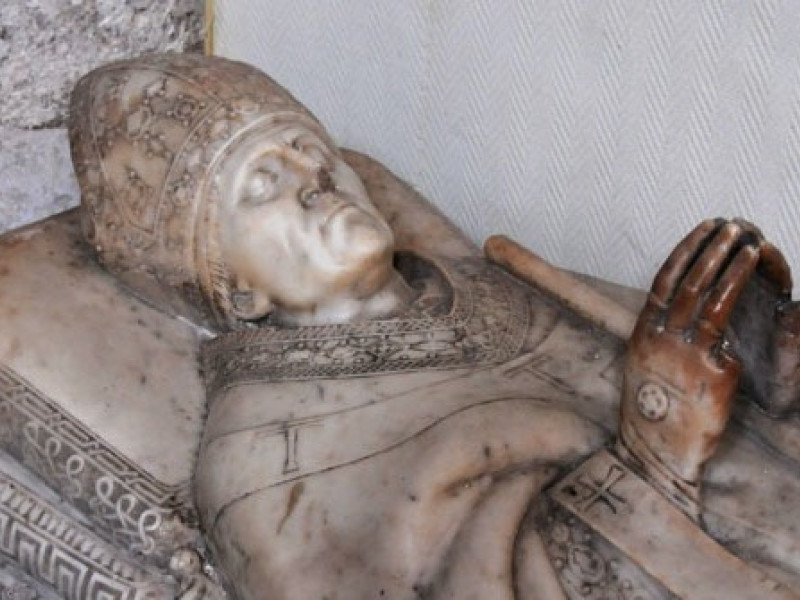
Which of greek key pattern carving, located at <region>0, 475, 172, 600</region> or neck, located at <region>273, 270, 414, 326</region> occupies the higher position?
neck, located at <region>273, 270, 414, 326</region>

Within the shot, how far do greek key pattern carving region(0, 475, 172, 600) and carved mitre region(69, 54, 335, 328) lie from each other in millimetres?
312

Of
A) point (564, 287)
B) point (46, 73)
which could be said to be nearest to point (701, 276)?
point (564, 287)

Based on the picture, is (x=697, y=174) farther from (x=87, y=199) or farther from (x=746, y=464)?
(x=87, y=199)

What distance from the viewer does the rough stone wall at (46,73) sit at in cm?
237

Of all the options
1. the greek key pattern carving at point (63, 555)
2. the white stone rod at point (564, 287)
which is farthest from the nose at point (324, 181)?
the greek key pattern carving at point (63, 555)

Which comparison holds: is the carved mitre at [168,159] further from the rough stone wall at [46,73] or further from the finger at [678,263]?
the finger at [678,263]

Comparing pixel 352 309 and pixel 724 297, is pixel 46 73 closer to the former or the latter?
pixel 352 309

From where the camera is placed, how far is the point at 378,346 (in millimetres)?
1854

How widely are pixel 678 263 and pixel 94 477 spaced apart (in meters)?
0.74

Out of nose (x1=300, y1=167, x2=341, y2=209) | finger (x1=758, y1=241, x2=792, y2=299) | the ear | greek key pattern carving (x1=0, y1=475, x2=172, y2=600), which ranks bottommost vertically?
greek key pattern carving (x1=0, y1=475, x2=172, y2=600)

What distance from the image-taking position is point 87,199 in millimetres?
1997

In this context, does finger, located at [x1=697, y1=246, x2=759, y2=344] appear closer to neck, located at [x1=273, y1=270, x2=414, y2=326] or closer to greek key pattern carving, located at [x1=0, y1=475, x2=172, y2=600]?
neck, located at [x1=273, y1=270, x2=414, y2=326]

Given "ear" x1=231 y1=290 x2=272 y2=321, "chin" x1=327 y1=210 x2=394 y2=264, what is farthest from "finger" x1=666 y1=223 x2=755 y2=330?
"ear" x1=231 y1=290 x2=272 y2=321

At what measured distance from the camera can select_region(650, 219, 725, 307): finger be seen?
1.65 m
